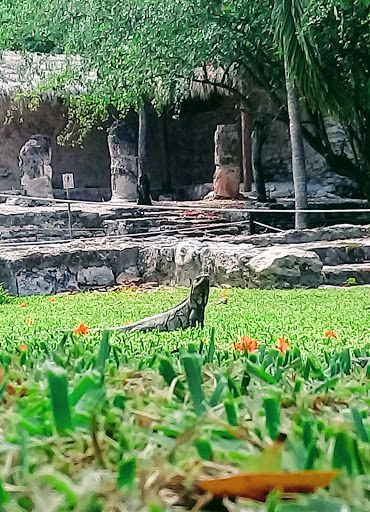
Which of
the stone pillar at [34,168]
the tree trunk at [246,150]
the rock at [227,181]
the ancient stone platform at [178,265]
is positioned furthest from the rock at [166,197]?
the ancient stone platform at [178,265]

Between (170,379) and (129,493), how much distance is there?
49cm

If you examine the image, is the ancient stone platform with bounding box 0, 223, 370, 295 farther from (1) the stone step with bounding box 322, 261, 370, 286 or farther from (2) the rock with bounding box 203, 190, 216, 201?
(2) the rock with bounding box 203, 190, 216, 201

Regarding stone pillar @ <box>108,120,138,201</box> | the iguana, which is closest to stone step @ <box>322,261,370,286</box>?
the iguana

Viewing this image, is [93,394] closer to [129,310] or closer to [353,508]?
[353,508]

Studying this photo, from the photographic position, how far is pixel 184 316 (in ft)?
12.0

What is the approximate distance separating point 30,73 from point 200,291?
482 inches

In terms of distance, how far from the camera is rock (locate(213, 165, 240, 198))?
14.0 m

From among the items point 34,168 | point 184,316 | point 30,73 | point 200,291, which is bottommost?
point 184,316

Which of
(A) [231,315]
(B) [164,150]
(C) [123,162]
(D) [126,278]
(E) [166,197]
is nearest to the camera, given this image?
→ (A) [231,315]

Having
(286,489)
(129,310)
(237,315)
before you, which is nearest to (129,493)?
(286,489)

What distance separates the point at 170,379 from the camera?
1031 mm

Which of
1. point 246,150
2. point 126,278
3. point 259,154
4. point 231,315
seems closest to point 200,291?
point 231,315

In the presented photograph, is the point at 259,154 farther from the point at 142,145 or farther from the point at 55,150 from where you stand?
the point at 55,150

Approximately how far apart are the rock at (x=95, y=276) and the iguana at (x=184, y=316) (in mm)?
3157
